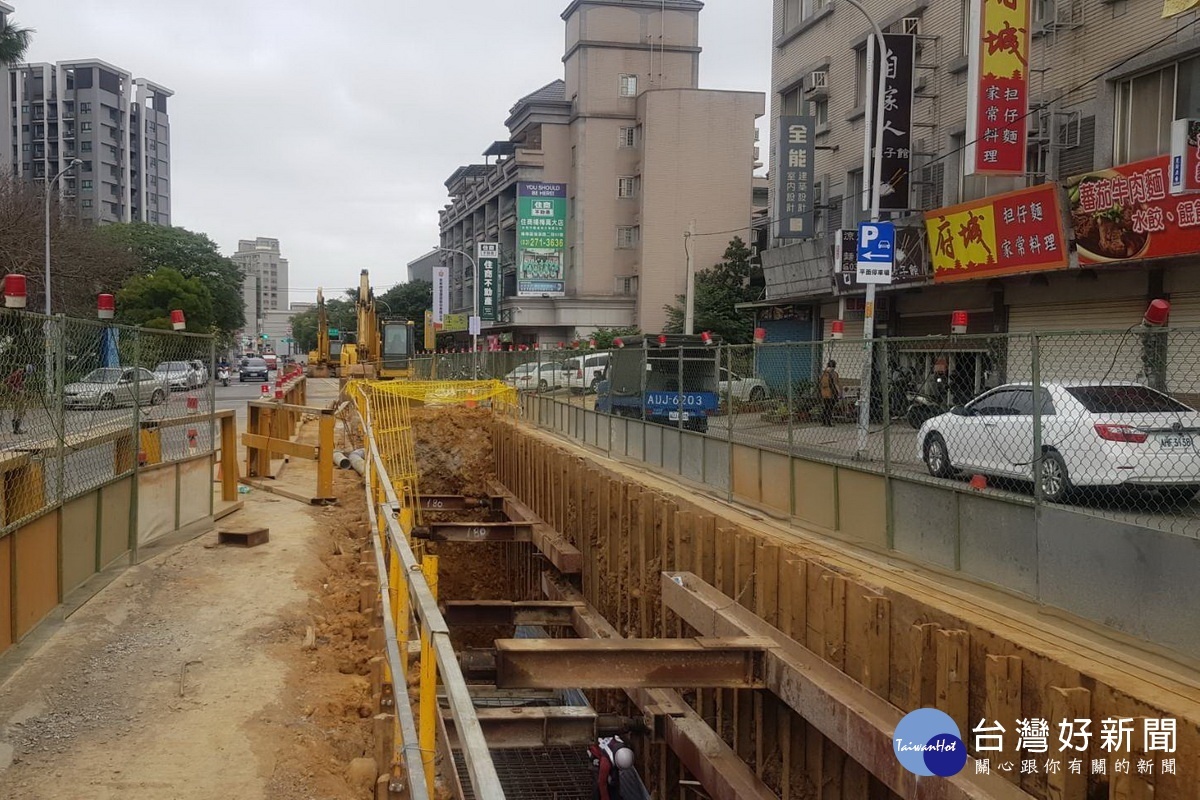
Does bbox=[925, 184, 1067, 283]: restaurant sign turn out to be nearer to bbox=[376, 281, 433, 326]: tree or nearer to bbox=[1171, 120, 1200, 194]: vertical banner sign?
bbox=[1171, 120, 1200, 194]: vertical banner sign


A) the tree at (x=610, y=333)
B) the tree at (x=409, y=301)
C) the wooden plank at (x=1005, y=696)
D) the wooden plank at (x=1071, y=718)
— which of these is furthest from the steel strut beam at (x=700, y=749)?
the tree at (x=409, y=301)

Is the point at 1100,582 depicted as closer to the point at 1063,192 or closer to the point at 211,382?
the point at 211,382

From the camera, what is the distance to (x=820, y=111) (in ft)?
91.9

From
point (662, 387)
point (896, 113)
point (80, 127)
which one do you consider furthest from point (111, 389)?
point (80, 127)

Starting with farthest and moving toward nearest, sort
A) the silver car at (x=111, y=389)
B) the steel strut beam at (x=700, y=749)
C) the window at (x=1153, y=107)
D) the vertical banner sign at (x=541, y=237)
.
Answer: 1. the vertical banner sign at (x=541, y=237)
2. the window at (x=1153, y=107)
3. the silver car at (x=111, y=389)
4. the steel strut beam at (x=700, y=749)

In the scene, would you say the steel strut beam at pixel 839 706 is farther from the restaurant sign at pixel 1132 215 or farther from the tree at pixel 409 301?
the tree at pixel 409 301

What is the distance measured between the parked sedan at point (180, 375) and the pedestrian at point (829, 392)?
6948mm

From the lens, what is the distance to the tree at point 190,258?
7175 centimetres

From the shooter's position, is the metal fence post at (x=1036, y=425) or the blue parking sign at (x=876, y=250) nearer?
the metal fence post at (x=1036, y=425)

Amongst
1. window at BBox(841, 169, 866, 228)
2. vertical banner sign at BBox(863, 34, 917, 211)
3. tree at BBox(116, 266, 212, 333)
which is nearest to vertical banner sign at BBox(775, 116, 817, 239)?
window at BBox(841, 169, 866, 228)

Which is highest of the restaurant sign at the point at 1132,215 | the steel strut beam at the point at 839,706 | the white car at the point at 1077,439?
the restaurant sign at the point at 1132,215

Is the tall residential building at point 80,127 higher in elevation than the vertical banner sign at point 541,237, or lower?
higher

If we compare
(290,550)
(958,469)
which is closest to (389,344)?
(290,550)

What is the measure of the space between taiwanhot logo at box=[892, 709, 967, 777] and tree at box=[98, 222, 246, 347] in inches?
2758
